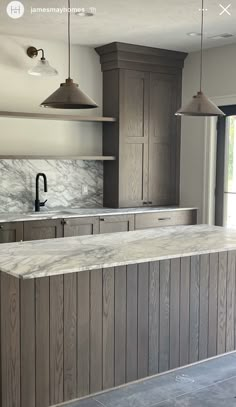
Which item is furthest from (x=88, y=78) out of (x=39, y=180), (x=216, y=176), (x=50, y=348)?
(x=50, y=348)

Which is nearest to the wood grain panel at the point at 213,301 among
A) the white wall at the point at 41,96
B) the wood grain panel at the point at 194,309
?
the wood grain panel at the point at 194,309

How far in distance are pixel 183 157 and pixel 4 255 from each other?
3.78 metres

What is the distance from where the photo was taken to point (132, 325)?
3389mm

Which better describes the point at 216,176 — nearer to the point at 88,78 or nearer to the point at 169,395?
the point at 88,78

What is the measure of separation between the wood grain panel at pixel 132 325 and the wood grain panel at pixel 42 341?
0.57 meters

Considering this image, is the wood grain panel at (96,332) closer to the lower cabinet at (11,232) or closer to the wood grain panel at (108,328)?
the wood grain panel at (108,328)

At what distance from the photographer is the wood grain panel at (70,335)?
309 cm

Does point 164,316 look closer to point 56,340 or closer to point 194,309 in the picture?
point 194,309

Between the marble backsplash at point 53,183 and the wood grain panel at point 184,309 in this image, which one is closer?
the wood grain panel at point 184,309

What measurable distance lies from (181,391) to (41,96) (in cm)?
354

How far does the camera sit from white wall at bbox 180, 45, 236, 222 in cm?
591

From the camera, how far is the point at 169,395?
132 inches

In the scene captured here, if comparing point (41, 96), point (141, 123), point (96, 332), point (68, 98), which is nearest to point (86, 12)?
point (41, 96)

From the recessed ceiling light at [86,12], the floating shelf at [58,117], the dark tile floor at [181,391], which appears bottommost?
the dark tile floor at [181,391]
